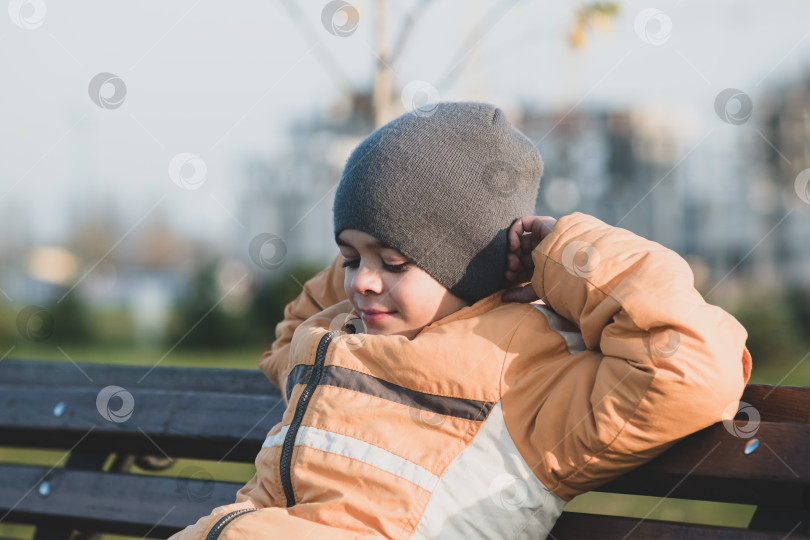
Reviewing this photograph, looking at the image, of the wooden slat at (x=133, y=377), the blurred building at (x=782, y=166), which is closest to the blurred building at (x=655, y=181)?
the blurred building at (x=782, y=166)

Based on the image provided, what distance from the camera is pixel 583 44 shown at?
462 centimetres

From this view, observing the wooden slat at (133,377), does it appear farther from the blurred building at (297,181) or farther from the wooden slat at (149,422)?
the blurred building at (297,181)

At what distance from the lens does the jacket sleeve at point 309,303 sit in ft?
8.30

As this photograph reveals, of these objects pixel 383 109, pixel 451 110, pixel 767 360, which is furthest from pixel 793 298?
pixel 451 110

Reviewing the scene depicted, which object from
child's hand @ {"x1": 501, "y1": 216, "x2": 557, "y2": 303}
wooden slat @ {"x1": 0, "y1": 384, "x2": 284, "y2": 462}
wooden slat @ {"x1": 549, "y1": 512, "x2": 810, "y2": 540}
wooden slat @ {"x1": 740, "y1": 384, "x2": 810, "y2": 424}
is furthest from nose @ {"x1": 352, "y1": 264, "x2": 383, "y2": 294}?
wooden slat @ {"x1": 740, "y1": 384, "x2": 810, "y2": 424}

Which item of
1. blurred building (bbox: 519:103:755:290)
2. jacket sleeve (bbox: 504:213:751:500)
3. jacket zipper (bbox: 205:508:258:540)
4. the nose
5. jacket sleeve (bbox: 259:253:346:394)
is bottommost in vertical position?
jacket sleeve (bbox: 504:213:751:500)

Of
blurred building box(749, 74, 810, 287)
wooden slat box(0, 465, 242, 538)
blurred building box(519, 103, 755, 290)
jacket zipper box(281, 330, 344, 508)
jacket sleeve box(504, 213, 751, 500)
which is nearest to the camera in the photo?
jacket sleeve box(504, 213, 751, 500)

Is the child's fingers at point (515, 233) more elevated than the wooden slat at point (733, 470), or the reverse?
the child's fingers at point (515, 233)

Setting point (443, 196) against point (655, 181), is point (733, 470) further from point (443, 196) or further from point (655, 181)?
point (655, 181)

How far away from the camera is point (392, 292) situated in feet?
6.93

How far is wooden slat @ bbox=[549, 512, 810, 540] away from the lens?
172cm

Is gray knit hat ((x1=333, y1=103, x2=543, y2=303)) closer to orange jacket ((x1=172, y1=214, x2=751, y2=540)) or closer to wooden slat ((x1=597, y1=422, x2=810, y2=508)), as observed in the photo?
orange jacket ((x1=172, y1=214, x2=751, y2=540))

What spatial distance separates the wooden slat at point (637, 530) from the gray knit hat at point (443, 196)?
2.03 ft

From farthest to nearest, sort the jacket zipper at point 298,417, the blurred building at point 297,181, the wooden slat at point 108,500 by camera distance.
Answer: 1. the blurred building at point 297,181
2. the wooden slat at point 108,500
3. the jacket zipper at point 298,417
